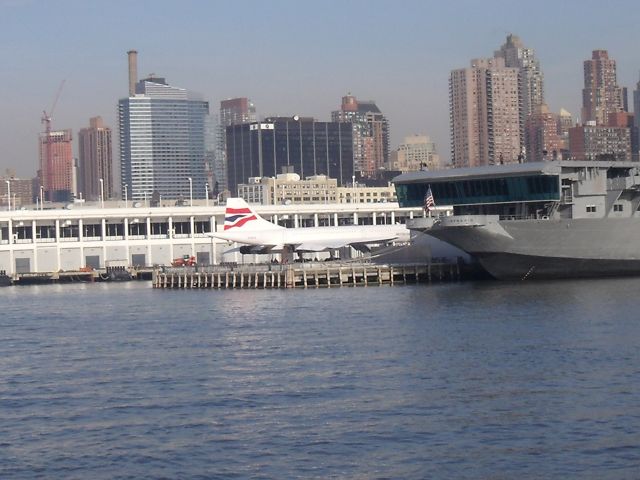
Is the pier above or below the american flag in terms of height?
below

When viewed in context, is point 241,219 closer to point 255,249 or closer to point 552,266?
point 255,249

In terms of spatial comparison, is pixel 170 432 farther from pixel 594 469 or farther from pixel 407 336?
pixel 407 336

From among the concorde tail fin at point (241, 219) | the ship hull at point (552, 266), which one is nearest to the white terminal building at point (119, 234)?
the concorde tail fin at point (241, 219)

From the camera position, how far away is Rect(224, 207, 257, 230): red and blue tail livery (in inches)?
4259

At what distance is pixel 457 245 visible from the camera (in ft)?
258

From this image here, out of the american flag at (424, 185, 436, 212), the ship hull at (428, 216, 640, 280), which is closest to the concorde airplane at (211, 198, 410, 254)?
the american flag at (424, 185, 436, 212)

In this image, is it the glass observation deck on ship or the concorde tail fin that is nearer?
the glass observation deck on ship

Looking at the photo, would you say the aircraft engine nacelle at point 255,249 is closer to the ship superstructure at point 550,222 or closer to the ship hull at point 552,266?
the ship superstructure at point 550,222

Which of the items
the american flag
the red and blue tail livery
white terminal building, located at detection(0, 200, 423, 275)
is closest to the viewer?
the american flag

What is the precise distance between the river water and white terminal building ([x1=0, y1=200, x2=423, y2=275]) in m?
54.4

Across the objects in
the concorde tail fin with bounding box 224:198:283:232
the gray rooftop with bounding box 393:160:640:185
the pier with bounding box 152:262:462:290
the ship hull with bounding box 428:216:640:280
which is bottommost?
the pier with bounding box 152:262:462:290

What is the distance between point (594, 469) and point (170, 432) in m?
10.9

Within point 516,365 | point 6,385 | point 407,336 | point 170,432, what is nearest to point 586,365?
point 516,365

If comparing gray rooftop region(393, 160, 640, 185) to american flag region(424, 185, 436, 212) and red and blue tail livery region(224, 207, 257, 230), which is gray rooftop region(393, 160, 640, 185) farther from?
red and blue tail livery region(224, 207, 257, 230)
